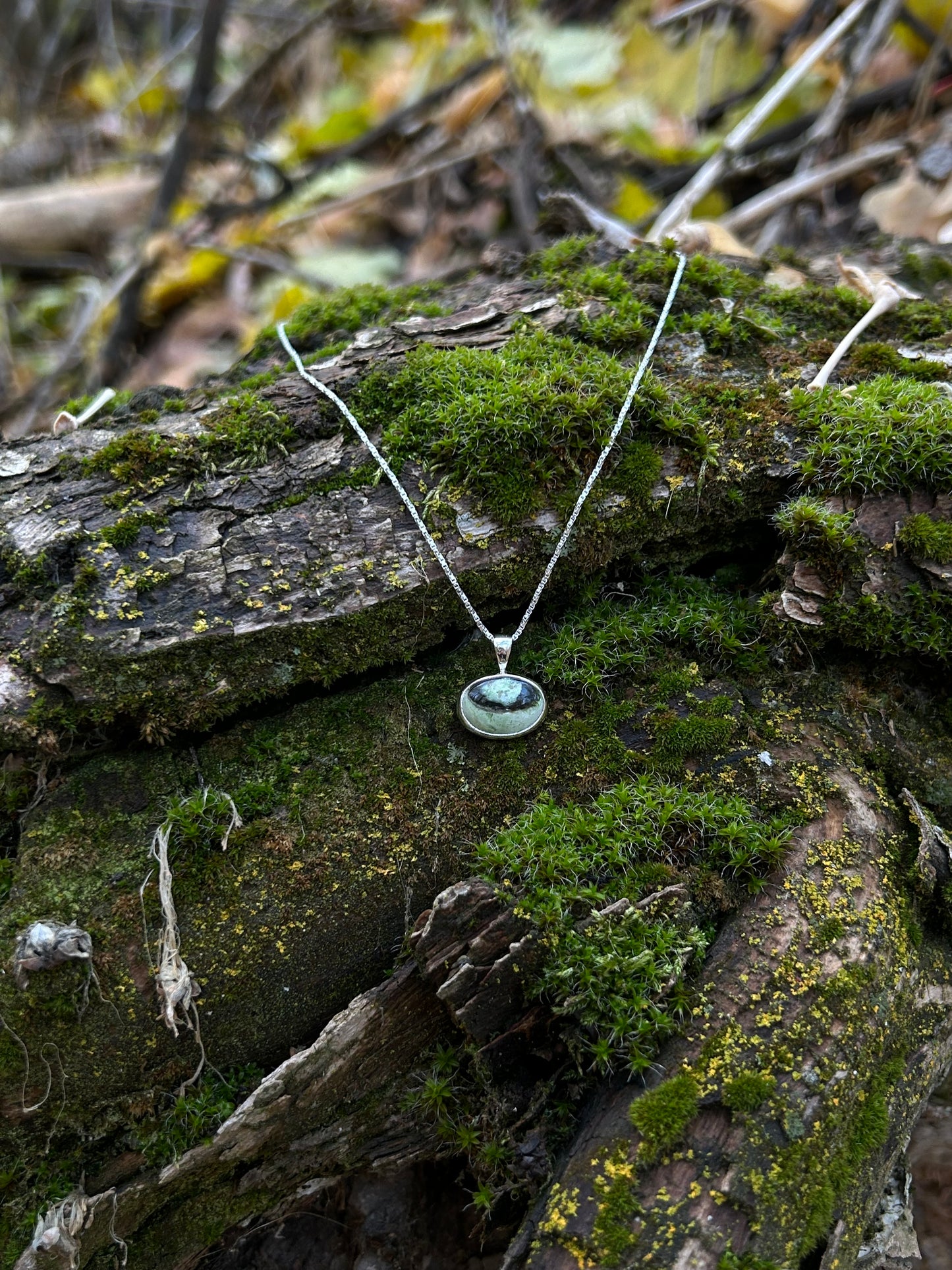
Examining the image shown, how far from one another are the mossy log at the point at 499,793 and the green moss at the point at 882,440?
18mm

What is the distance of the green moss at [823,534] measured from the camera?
3066 mm

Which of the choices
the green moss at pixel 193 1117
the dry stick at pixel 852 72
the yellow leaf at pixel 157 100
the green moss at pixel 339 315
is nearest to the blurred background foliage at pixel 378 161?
the dry stick at pixel 852 72

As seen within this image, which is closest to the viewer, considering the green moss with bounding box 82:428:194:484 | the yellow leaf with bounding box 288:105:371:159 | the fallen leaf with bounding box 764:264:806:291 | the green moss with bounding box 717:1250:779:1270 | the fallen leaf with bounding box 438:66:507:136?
the green moss with bounding box 717:1250:779:1270

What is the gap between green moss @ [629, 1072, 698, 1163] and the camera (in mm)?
2363

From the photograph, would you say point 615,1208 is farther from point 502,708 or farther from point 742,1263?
point 502,708

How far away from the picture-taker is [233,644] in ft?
9.63

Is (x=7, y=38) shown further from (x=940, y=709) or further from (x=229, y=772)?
(x=940, y=709)

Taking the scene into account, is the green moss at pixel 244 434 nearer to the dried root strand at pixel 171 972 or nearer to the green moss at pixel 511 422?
the green moss at pixel 511 422

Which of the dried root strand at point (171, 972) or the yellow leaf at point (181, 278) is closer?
the dried root strand at point (171, 972)

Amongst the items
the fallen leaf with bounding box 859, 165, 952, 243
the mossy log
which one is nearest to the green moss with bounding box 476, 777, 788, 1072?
the mossy log

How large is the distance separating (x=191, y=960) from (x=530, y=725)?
1283 mm

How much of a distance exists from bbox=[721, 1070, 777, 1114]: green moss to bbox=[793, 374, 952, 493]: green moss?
1.95 m

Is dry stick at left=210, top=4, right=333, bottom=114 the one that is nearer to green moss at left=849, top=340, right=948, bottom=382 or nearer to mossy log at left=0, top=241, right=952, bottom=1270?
mossy log at left=0, top=241, right=952, bottom=1270

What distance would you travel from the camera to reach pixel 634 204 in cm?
606
